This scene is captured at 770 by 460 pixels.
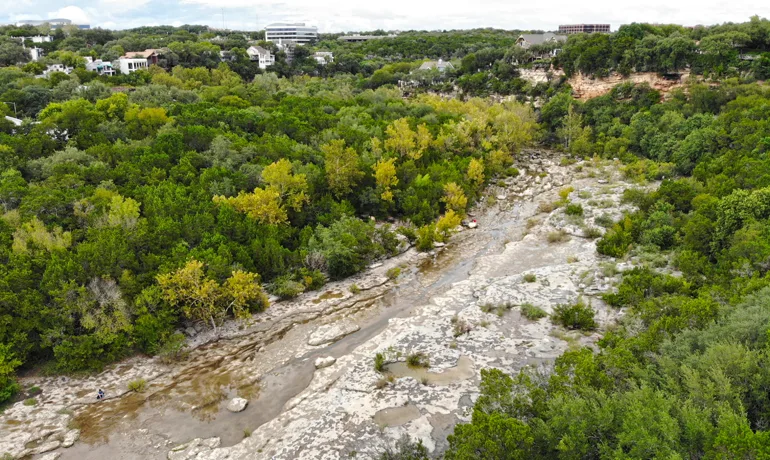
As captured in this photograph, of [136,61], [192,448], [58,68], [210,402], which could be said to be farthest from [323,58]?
[192,448]

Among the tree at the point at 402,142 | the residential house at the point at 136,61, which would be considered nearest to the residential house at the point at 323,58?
the residential house at the point at 136,61

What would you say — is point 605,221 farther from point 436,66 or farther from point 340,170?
point 436,66

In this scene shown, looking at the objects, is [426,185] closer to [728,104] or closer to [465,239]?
[465,239]

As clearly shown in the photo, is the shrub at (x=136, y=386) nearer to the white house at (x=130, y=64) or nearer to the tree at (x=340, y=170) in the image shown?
the tree at (x=340, y=170)

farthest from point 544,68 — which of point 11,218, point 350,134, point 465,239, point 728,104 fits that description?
point 11,218

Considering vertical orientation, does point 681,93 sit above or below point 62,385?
above

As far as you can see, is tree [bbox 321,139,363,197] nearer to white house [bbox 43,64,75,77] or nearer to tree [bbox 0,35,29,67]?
white house [bbox 43,64,75,77]

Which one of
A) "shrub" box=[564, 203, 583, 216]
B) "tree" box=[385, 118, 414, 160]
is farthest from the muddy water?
"tree" box=[385, 118, 414, 160]
